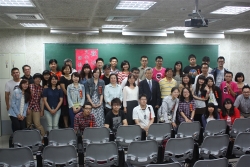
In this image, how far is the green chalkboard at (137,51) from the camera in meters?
7.77

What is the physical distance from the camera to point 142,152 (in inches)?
141

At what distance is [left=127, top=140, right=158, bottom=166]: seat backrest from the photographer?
3.55 metres

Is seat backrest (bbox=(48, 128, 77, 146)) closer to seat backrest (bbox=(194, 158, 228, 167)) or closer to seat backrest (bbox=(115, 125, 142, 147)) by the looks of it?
seat backrest (bbox=(115, 125, 142, 147))

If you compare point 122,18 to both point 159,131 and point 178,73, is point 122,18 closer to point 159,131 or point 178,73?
point 178,73

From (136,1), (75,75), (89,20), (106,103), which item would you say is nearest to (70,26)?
(89,20)

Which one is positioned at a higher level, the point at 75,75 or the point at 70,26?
the point at 70,26

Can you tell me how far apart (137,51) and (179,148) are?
4872 mm

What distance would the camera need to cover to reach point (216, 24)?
671 centimetres

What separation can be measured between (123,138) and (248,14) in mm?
3547

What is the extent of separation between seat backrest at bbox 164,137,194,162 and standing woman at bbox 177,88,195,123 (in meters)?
1.80

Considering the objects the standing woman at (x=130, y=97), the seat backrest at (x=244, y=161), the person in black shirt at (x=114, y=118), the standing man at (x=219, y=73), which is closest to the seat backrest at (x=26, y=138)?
the person in black shirt at (x=114, y=118)

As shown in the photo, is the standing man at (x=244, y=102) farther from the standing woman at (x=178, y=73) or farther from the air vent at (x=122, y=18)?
the air vent at (x=122, y=18)

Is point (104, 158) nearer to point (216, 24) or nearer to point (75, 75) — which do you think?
point (75, 75)

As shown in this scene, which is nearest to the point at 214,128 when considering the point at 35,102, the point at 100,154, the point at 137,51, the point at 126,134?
the point at 126,134
